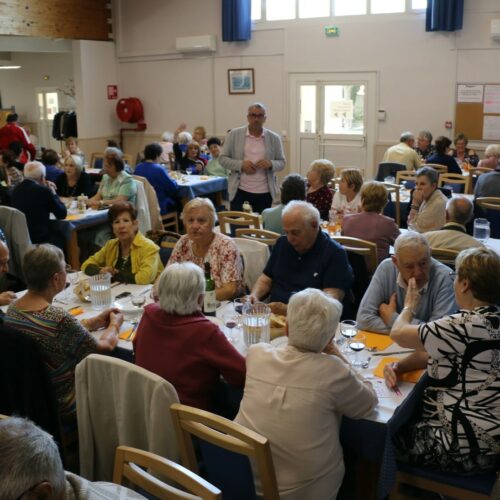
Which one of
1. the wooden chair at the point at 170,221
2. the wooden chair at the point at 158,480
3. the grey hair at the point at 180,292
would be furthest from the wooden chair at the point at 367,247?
the wooden chair at the point at 170,221

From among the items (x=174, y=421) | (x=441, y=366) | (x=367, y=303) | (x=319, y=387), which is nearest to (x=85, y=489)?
(x=174, y=421)

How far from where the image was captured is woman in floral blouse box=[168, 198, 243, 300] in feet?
12.2

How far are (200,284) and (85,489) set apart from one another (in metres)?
1.15

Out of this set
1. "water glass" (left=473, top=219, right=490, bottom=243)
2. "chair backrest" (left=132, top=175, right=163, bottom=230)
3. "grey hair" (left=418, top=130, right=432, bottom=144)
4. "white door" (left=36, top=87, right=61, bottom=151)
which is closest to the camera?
"water glass" (left=473, top=219, right=490, bottom=243)

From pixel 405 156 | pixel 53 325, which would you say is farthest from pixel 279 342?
pixel 405 156

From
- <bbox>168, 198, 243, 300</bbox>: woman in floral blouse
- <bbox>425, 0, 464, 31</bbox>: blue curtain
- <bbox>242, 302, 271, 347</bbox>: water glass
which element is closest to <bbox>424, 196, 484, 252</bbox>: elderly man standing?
<bbox>168, 198, 243, 300</bbox>: woman in floral blouse

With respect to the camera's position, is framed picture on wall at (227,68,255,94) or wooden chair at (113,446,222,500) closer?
wooden chair at (113,446,222,500)

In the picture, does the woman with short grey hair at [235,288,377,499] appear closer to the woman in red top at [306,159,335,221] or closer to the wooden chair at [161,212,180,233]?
the woman in red top at [306,159,335,221]

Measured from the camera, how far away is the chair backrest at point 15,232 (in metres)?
5.14

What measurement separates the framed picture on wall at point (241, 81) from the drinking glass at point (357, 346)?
9.20m

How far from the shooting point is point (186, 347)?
2.52 metres

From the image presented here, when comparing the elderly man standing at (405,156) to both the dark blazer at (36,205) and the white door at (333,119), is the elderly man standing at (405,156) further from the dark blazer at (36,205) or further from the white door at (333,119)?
the dark blazer at (36,205)

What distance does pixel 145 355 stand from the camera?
103 inches

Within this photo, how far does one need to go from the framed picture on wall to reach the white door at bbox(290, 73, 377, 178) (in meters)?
0.87
